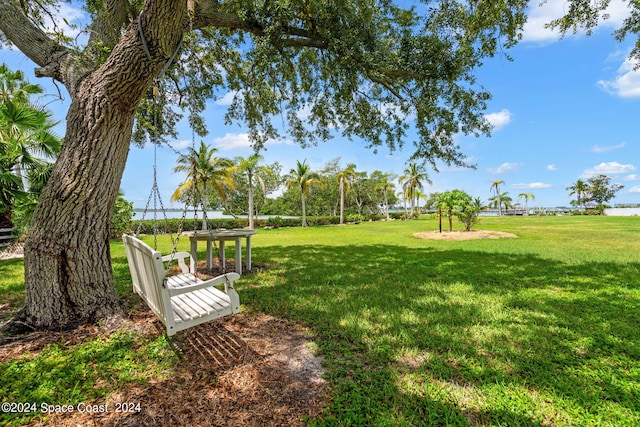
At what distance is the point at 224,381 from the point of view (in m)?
2.57

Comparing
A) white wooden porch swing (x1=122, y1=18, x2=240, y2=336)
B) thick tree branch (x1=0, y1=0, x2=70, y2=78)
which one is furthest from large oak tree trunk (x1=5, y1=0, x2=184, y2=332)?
thick tree branch (x1=0, y1=0, x2=70, y2=78)

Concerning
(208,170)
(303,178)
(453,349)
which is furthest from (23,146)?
(303,178)

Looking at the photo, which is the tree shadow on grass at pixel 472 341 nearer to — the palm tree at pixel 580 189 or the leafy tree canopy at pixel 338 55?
the leafy tree canopy at pixel 338 55

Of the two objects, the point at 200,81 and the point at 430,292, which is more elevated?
the point at 200,81

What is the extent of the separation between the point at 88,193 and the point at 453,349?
445 cm

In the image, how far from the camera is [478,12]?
538 centimetres

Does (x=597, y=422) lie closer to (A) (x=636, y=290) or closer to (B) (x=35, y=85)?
(A) (x=636, y=290)

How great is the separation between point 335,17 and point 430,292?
5.89 metres

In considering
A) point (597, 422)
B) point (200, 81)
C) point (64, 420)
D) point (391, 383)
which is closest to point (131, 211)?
point (200, 81)

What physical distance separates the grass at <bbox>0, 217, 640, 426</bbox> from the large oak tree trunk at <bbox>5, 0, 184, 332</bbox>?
25.2 inches

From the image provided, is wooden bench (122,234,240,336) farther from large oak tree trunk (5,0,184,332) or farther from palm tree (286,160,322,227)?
palm tree (286,160,322,227)

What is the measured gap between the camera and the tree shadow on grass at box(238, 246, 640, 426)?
222cm

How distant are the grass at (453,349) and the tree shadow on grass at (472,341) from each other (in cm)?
1

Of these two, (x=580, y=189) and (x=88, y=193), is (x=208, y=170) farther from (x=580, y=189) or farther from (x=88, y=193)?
(x=580, y=189)
